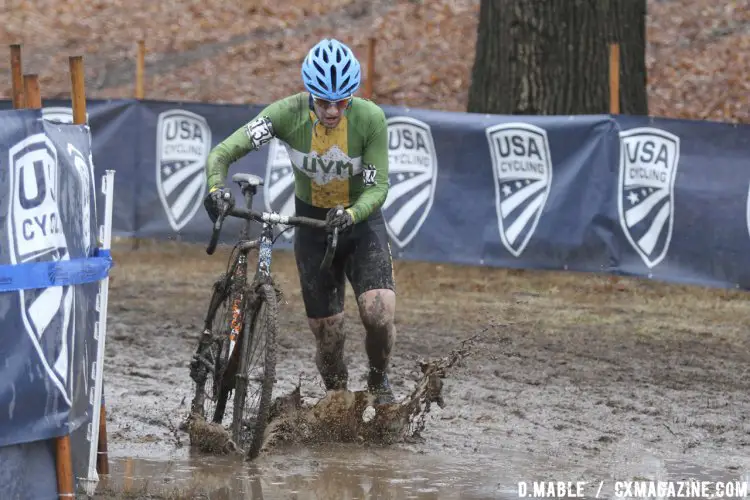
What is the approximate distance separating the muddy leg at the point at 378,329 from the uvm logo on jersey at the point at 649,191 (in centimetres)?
523

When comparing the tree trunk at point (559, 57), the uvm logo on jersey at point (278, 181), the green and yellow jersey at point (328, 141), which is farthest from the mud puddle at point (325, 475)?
the tree trunk at point (559, 57)

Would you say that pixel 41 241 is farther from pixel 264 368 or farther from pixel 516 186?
pixel 516 186

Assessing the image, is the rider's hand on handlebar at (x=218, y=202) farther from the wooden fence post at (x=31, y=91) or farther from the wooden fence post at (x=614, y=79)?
the wooden fence post at (x=614, y=79)

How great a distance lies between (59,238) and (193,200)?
27.6ft

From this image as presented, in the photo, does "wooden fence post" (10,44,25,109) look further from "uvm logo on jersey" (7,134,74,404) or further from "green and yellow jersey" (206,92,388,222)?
"green and yellow jersey" (206,92,388,222)

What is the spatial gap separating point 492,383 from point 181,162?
5.83 meters

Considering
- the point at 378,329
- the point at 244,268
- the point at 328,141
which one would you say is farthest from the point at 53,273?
the point at 378,329

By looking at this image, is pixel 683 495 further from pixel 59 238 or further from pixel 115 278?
pixel 115 278

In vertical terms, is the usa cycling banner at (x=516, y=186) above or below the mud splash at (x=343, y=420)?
above

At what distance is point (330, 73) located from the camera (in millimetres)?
7137

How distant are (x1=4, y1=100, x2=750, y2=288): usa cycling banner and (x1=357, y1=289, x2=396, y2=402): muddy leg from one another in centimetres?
522

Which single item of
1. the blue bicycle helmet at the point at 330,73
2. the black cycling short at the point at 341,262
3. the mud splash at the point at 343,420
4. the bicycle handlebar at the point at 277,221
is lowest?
the mud splash at the point at 343,420

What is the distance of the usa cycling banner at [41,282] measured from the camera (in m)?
5.23

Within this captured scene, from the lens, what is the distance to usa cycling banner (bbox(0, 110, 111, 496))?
5.23 meters
